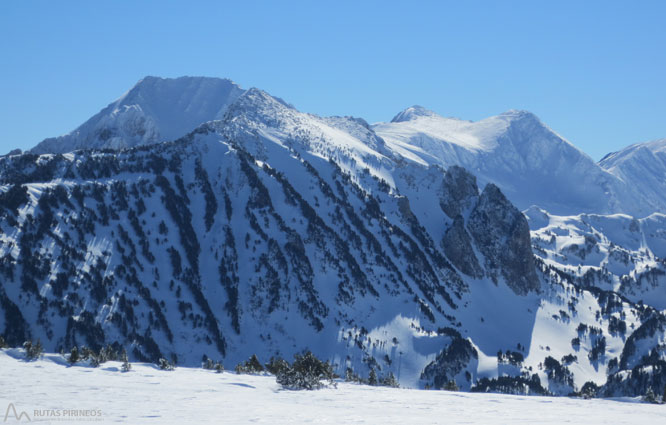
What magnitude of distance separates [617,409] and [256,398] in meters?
34.8

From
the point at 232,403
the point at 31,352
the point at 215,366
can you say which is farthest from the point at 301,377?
the point at 215,366

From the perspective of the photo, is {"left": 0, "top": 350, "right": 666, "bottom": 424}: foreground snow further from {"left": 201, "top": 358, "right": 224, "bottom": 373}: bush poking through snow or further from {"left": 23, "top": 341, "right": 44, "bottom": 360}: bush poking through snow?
{"left": 201, "top": 358, "right": 224, "bottom": 373}: bush poking through snow

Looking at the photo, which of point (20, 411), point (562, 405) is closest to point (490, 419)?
point (562, 405)

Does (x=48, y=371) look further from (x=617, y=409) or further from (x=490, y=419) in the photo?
(x=617, y=409)

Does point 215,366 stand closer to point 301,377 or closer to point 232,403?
point 301,377

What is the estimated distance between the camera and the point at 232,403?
5359cm

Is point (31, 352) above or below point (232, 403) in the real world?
above

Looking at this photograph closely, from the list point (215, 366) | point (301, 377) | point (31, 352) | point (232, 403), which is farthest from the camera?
point (215, 366)

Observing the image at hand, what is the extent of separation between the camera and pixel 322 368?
253 ft

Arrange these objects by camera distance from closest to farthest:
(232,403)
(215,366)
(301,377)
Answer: (232,403) → (301,377) → (215,366)

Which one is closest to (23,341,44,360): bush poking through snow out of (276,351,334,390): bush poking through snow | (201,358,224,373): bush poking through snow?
(201,358,224,373): bush poking through snow

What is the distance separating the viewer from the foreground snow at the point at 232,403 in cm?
4594

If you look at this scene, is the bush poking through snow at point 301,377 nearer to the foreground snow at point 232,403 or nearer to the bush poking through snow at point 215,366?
the foreground snow at point 232,403

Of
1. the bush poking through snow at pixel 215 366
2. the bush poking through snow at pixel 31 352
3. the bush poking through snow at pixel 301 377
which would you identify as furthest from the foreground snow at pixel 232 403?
the bush poking through snow at pixel 215 366
